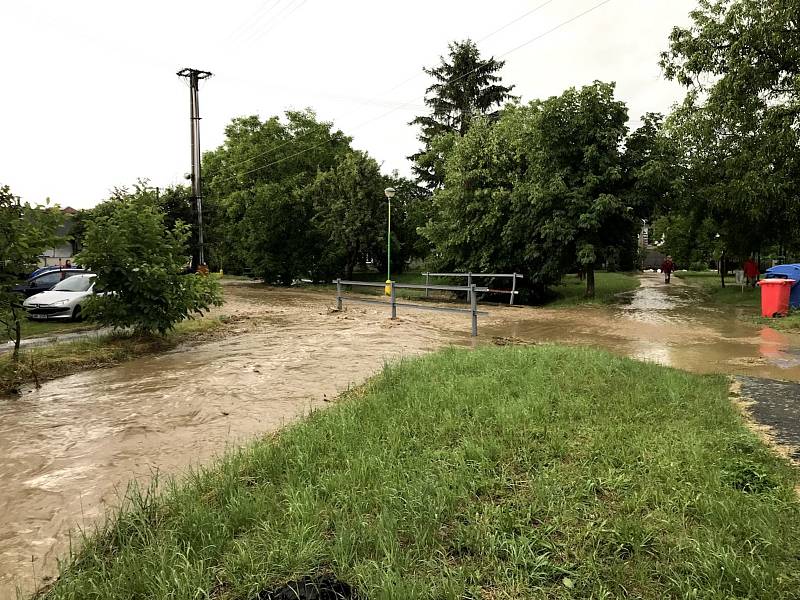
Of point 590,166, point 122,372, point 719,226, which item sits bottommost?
point 122,372

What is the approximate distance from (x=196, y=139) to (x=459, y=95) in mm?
16052

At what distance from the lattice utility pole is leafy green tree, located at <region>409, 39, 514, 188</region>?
501 inches

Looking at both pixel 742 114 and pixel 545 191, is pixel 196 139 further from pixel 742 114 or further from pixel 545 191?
pixel 742 114

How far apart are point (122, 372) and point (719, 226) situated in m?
23.9

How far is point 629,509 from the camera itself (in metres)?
3.05

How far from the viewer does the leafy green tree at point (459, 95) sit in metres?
32.3

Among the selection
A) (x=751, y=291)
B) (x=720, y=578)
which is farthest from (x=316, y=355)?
(x=751, y=291)

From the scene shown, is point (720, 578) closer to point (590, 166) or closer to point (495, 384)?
point (495, 384)

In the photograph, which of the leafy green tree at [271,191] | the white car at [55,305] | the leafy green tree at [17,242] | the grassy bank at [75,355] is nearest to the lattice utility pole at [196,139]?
the leafy green tree at [271,191]

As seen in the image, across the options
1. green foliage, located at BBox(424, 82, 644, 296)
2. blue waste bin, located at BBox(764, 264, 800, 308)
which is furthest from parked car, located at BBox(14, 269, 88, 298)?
blue waste bin, located at BBox(764, 264, 800, 308)

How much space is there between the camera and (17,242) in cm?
729

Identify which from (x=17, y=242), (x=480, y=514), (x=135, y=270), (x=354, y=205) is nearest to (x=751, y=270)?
(x=354, y=205)

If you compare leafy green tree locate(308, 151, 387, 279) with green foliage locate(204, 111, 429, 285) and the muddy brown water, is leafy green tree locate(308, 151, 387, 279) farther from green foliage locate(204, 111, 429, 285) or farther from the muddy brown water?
the muddy brown water

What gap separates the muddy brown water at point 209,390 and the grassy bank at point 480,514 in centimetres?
79
